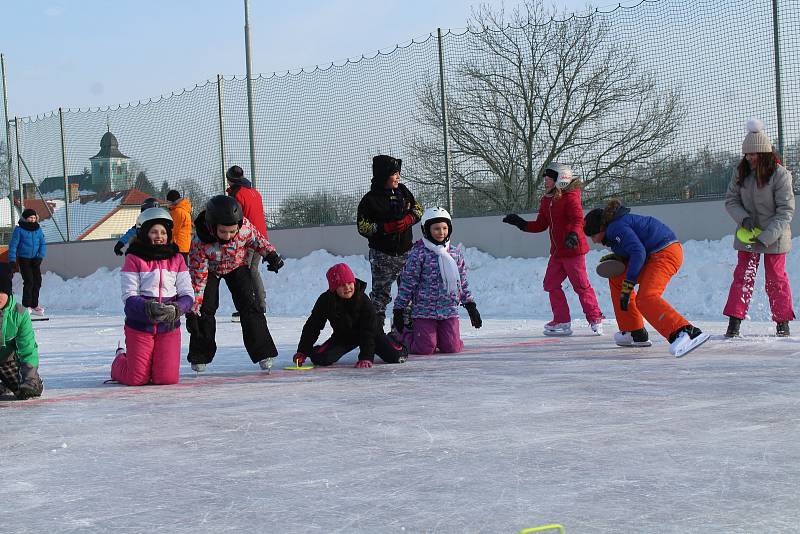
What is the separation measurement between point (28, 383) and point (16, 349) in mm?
224

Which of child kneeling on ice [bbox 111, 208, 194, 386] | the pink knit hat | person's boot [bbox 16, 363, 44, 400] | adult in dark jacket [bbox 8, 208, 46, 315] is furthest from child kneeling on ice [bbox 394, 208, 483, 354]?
adult in dark jacket [bbox 8, 208, 46, 315]

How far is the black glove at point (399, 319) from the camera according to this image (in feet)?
25.3

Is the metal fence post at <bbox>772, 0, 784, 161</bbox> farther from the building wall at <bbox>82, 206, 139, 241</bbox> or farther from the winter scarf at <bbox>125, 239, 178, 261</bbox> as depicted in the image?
the building wall at <bbox>82, 206, 139, 241</bbox>

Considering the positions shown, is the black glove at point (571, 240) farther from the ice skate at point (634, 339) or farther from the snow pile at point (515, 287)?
the snow pile at point (515, 287)

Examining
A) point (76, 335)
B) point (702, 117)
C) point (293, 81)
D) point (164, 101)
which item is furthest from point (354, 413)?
point (164, 101)

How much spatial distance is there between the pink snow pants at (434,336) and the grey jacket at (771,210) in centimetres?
226

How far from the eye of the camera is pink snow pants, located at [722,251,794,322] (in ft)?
25.1

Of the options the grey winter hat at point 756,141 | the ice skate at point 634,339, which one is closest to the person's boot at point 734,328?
the ice skate at point 634,339

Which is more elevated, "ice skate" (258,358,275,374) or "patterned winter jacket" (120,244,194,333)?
"patterned winter jacket" (120,244,194,333)

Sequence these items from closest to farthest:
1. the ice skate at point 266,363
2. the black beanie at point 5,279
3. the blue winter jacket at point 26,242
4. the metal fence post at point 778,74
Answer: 1. the black beanie at point 5,279
2. the ice skate at point 266,363
3. the metal fence post at point 778,74
4. the blue winter jacket at point 26,242

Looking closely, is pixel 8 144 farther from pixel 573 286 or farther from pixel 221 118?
pixel 573 286

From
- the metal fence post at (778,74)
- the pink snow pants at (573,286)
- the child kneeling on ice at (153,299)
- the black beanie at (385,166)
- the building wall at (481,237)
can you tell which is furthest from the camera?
the building wall at (481,237)

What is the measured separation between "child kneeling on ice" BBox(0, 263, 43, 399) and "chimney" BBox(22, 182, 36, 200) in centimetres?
1458

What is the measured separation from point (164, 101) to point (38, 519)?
47.5 ft
